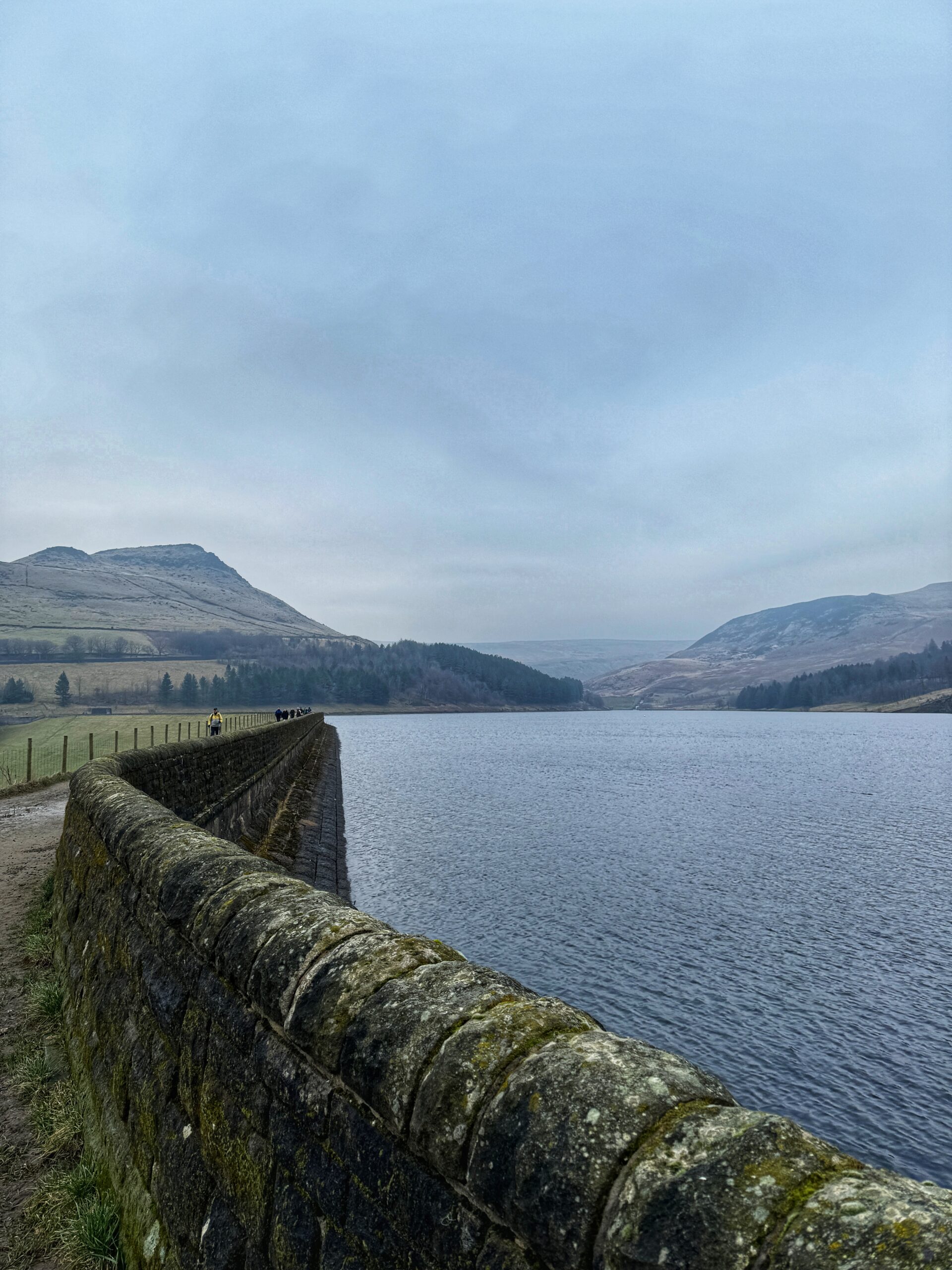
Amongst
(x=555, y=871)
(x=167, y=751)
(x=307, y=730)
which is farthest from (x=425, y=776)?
(x=167, y=751)

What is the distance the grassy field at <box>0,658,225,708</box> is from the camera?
156 meters

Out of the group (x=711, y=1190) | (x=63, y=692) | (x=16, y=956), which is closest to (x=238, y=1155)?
(x=711, y=1190)

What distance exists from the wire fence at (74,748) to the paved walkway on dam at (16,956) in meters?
2.85

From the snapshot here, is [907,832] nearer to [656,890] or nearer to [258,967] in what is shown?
[656,890]

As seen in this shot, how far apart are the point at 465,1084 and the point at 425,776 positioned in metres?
59.0

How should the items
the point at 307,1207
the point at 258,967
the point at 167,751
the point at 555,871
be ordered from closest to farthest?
the point at 307,1207 < the point at 258,967 < the point at 167,751 < the point at 555,871

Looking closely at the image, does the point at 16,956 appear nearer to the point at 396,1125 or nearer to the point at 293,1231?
the point at 293,1231

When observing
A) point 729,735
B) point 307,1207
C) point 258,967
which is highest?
point 258,967

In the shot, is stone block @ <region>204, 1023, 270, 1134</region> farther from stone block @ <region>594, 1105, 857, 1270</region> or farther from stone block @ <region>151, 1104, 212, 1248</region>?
stone block @ <region>594, 1105, 857, 1270</region>

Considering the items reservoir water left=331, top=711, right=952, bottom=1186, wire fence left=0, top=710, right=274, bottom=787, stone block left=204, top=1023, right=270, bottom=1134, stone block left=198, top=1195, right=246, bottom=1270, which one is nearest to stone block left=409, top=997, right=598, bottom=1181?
stone block left=204, top=1023, right=270, bottom=1134

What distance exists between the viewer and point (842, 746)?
9500 centimetres

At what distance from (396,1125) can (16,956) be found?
793 cm

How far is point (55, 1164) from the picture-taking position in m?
4.68

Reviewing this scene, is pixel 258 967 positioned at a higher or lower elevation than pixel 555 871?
higher
